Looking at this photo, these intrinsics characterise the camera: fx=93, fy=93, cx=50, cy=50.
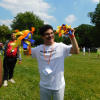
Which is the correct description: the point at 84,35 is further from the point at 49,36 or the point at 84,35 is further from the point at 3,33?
the point at 49,36

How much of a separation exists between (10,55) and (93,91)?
3697 mm

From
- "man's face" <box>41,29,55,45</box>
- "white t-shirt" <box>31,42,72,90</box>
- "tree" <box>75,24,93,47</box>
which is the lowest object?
"white t-shirt" <box>31,42,72,90</box>

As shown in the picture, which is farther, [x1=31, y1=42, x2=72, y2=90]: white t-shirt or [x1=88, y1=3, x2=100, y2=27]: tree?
[x1=88, y1=3, x2=100, y2=27]: tree

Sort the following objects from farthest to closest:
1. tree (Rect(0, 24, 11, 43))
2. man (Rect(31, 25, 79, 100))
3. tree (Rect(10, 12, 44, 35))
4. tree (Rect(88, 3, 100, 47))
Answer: tree (Rect(0, 24, 11, 43)) < tree (Rect(10, 12, 44, 35)) < tree (Rect(88, 3, 100, 47)) < man (Rect(31, 25, 79, 100))

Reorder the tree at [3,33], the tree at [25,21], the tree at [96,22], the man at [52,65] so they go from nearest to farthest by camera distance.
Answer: the man at [52,65] < the tree at [96,22] < the tree at [25,21] < the tree at [3,33]

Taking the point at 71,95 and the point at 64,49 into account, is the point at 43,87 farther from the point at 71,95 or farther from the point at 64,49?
the point at 71,95

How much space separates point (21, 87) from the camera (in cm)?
398

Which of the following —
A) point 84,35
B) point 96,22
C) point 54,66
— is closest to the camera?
point 54,66

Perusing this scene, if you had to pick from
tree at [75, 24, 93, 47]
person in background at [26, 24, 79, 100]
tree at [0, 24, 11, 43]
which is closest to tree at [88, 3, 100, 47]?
tree at [75, 24, 93, 47]

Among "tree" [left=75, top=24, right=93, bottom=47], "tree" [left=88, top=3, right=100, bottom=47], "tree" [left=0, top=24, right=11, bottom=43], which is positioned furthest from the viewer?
"tree" [left=0, top=24, right=11, bottom=43]

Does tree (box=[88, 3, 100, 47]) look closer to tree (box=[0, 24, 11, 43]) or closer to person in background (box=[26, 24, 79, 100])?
person in background (box=[26, 24, 79, 100])

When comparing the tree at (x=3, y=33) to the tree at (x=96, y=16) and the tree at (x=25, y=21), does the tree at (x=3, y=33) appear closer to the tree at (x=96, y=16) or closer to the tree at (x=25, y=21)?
the tree at (x=25, y=21)

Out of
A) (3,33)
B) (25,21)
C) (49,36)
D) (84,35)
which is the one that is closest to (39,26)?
(25,21)

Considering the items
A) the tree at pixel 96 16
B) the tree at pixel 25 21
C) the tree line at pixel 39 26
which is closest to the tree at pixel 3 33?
the tree line at pixel 39 26
